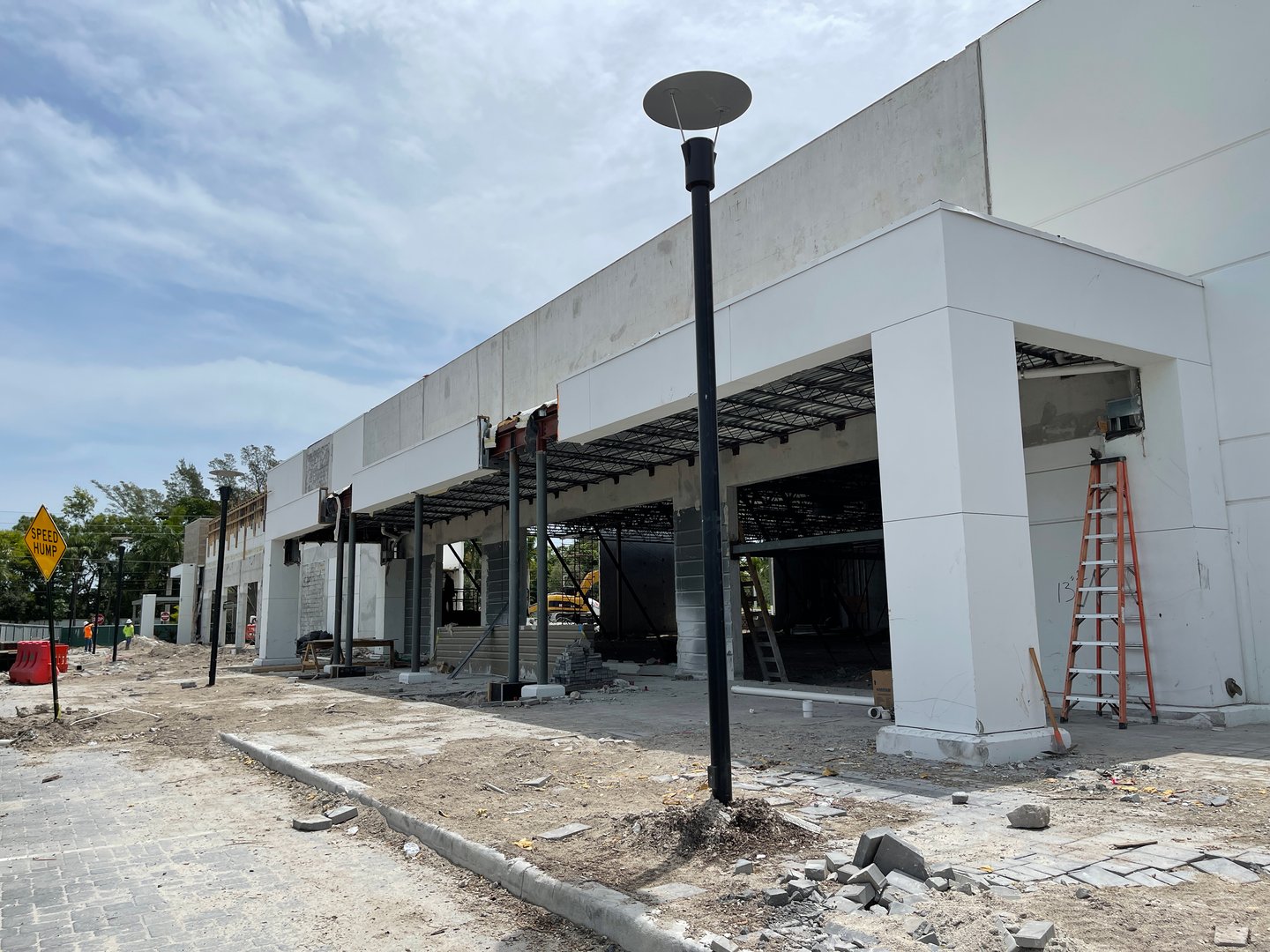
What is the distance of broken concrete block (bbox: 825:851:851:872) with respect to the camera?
4.66m

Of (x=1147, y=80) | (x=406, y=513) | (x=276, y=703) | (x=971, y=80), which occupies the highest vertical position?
(x=971, y=80)

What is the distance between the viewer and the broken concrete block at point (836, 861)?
466cm

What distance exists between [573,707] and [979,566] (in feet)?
26.4

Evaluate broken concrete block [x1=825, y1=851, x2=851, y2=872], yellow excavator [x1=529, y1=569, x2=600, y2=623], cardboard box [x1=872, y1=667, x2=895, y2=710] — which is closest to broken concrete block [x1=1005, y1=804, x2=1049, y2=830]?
broken concrete block [x1=825, y1=851, x2=851, y2=872]

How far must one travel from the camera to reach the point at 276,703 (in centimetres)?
1661

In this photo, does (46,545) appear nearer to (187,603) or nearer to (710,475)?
(710,475)

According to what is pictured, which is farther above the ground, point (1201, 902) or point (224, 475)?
point (224, 475)

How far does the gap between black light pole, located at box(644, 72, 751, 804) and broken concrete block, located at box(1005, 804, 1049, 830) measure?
1.81m

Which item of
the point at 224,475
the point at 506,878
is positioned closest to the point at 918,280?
the point at 506,878

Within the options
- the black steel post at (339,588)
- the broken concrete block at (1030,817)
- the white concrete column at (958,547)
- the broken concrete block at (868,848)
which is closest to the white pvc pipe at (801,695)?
the white concrete column at (958,547)

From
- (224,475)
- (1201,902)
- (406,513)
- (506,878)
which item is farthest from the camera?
(406,513)

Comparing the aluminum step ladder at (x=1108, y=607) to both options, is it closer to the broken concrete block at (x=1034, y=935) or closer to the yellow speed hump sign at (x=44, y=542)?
the broken concrete block at (x=1034, y=935)

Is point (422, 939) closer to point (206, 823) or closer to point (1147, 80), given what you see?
point (206, 823)

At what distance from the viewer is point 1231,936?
3691mm
